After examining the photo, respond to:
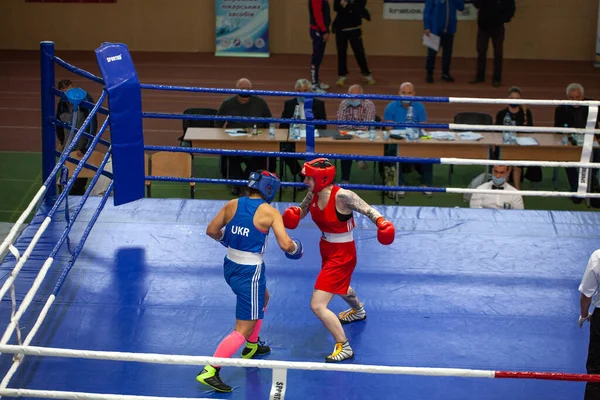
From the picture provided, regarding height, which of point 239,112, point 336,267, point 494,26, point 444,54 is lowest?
point 336,267

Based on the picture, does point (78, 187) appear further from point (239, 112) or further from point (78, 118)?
point (239, 112)

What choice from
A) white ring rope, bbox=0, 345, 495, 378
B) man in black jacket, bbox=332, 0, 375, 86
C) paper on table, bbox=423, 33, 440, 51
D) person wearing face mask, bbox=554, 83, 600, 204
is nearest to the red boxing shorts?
white ring rope, bbox=0, 345, 495, 378

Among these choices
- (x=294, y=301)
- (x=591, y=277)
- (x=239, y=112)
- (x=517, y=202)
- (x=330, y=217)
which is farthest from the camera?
(x=239, y=112)

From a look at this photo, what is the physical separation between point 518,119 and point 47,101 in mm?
5937

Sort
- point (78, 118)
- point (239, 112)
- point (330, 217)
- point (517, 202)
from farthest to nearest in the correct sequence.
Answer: point (239, 112), point (78, 118), point (517, 202), point (330, 217)

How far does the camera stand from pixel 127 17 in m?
17.5

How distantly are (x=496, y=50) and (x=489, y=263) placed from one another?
9.01m

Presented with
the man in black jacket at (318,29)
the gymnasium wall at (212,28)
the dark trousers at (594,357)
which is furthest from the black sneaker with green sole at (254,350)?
the gymnasium wall at (212,28)

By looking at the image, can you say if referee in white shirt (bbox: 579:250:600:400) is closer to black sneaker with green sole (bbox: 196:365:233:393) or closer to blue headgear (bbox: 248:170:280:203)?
blue headgear (bbox: 248:170:280:203)

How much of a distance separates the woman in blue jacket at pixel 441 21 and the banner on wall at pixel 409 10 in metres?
1.47

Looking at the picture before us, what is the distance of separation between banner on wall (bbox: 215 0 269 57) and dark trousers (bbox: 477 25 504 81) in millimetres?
4065

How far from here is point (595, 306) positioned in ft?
16.1

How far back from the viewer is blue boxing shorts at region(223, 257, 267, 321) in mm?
5262

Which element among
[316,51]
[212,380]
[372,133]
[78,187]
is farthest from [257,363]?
[316,51]
